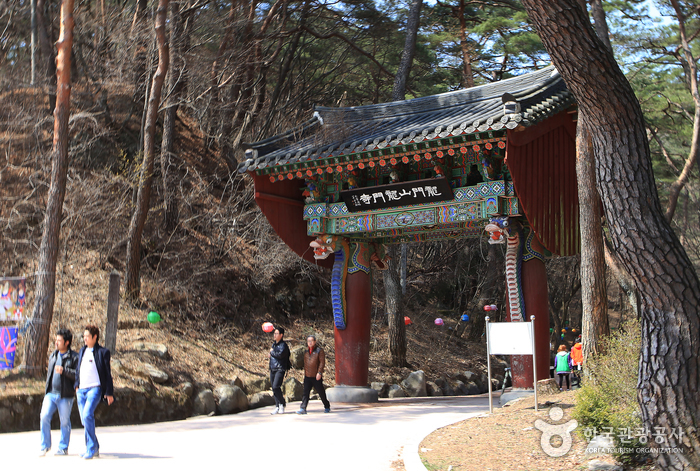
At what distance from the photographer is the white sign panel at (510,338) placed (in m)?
8.64

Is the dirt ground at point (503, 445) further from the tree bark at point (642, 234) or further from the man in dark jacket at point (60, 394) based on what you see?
the man in dark jacket at point (60, 394)

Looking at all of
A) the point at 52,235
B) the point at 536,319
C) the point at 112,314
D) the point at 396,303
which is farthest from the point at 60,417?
the point at 396,303

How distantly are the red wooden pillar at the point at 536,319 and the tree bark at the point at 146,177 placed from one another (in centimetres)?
820

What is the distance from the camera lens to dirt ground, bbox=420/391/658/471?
5715 millimetres

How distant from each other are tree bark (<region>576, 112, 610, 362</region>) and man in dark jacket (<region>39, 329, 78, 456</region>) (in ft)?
23.0

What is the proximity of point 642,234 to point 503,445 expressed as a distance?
278 centimetres

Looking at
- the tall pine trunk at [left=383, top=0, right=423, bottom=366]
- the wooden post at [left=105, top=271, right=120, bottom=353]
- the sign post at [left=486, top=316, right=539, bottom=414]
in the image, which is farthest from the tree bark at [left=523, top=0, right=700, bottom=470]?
the tall pine trunk at [left=383, top=0, right=423, bottom=366]

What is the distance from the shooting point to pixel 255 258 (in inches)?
664

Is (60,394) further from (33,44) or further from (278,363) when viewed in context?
(33,44)

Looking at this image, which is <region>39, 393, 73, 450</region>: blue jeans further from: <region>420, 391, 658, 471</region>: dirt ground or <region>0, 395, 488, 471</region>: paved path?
<region>420, 391, 658, 471</region>: dirt ground

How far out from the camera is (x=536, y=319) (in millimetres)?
10648

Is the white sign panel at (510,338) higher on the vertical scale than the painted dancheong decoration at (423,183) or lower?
lower

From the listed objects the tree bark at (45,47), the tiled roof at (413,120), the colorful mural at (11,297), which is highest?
the tree bark at (45,47)

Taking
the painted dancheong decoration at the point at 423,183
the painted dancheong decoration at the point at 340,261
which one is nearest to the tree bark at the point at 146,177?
the painted dancheong decoration at the point at 423,183
